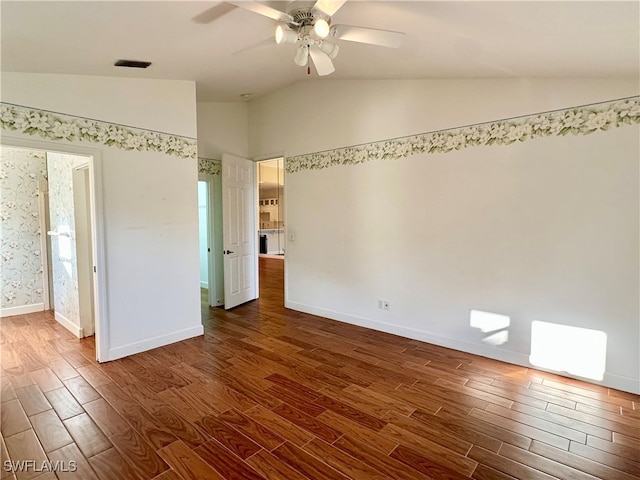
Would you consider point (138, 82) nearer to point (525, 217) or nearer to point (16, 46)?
point (16, 46)

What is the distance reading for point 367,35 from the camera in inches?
80.7

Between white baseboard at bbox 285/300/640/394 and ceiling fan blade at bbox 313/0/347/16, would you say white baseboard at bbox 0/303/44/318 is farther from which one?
ceiling fan blade at bbox 313/0/347/16

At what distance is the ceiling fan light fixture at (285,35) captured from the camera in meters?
2.08

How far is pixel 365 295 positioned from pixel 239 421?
7.67 feet

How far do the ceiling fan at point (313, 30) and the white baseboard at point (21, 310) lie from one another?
200 inches

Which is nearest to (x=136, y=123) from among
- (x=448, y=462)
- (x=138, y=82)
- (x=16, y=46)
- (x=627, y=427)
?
(x=138, y=82)

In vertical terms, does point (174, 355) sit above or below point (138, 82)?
below

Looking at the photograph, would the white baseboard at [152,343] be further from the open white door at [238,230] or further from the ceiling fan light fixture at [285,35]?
the ceiling fan light fixture at [285,35]

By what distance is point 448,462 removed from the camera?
188 cm

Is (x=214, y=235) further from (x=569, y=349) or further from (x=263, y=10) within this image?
(x=569, y=349)

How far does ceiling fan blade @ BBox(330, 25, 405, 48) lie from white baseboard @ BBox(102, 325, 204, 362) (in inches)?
135

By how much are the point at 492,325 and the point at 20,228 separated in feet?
21.2

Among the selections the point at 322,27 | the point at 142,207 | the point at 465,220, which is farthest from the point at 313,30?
the point at 142,207

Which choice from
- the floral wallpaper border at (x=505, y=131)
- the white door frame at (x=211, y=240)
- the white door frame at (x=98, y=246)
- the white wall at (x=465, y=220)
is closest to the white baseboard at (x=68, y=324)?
the white door frame at (x=98, y=246)
